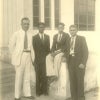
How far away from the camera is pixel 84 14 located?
4.16 m

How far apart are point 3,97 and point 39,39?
1.70ft

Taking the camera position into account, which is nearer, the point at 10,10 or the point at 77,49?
the point at 77,49

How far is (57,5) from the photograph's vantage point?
4223mm

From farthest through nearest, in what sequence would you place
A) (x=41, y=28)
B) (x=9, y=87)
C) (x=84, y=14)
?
1. (x=9, y=87)
2. (x=41, y=28)
3. (x=84, y=14)

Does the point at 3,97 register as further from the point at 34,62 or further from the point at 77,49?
the point at 77,49

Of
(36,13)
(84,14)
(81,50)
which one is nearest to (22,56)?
(36,13)

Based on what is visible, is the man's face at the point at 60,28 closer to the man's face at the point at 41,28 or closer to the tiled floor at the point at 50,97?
the man's face at the point at 41,28

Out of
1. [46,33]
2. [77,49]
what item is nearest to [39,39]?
[46,33]

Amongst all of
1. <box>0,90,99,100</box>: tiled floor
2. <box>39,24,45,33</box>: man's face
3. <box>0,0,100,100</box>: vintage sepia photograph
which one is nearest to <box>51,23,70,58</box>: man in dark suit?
<box>0,0,100,100</box>: vintage sepia photograph

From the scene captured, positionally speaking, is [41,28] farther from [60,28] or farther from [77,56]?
[77,56]

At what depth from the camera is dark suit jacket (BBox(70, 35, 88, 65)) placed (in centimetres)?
416

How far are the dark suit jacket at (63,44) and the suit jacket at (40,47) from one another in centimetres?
8

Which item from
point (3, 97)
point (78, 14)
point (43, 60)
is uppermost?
point (78, 14)

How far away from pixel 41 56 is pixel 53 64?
13 centimetres
